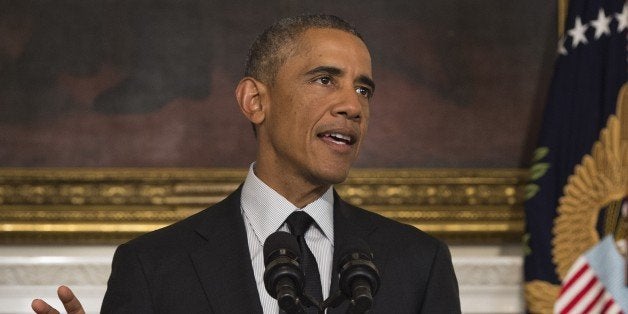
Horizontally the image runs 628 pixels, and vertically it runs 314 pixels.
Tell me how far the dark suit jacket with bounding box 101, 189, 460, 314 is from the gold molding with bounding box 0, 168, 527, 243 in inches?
70.7

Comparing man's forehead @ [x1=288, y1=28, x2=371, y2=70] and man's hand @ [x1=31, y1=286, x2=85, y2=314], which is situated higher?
man's forehead @ [x1=288, y1=28, x2=371, y2=70]

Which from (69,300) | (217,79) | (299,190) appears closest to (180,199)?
Result: (217,79)

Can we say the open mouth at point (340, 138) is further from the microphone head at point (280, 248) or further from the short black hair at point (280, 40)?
the microphone head at point (280, 248)

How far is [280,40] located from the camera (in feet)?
8.07

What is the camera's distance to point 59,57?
4309 millimetres

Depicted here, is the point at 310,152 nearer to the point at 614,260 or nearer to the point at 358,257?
the point at 358,257

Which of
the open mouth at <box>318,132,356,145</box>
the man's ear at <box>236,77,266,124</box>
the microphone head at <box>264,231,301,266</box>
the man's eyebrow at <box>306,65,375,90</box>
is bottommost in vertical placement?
the microphone head at <box>264,231,301,266</box>

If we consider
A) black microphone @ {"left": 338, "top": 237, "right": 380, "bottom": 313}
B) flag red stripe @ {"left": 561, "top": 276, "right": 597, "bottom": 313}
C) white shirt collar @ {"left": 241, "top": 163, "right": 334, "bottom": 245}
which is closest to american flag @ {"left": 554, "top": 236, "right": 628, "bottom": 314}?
flag red stripe @ {"left": 561, "top": 276, "right": 597, "bottom": 313}

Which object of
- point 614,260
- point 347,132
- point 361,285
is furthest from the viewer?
point 614,260

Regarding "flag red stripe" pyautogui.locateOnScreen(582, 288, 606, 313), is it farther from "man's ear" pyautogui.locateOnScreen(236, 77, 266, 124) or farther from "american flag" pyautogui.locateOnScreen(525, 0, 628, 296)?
"man's ear" pyautogui.locateOnScreen(236, 77, 266, 124)

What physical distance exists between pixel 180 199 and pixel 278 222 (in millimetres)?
1962

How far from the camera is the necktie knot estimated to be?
234 cm

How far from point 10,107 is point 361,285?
307cm

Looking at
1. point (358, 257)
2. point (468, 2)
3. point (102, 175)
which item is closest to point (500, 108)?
point (468, 2)
